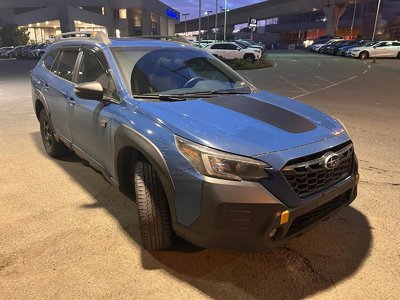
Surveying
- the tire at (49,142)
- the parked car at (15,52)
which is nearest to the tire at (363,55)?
the tire at (49,142)

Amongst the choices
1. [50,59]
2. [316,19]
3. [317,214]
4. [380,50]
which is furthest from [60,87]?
[316,19]

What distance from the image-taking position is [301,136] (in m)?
2.75

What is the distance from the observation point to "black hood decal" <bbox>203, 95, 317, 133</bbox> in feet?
9.53

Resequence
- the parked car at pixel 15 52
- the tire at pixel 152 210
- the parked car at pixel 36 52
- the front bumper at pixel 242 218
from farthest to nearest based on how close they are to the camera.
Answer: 1. the parked car at pixel 15 52
2. the parked car at pixel 36 52
3. the tire at pixel 152 210
4. the front bumper at pixel 242 218

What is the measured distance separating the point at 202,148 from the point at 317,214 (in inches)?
41.9

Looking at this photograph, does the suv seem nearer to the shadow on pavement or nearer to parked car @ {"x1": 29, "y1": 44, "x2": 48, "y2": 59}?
the shadow on pavement

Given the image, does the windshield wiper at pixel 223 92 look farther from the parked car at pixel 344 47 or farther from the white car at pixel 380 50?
the parked car at pixel 344 47

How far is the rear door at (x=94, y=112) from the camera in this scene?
3.42 m

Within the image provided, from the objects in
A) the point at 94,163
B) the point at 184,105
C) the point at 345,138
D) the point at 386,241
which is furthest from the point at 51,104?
the point at 386,241

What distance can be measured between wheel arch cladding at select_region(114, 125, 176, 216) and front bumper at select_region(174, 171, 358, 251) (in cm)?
31

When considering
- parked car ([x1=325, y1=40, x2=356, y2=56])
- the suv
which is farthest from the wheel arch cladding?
parked car ([x1=325, y1=40, x2=356, y2=56])

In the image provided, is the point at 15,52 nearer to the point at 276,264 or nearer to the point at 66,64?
the point at 66,64

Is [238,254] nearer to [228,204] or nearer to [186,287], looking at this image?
[186,287]

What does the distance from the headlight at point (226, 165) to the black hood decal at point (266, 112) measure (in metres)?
0.55
